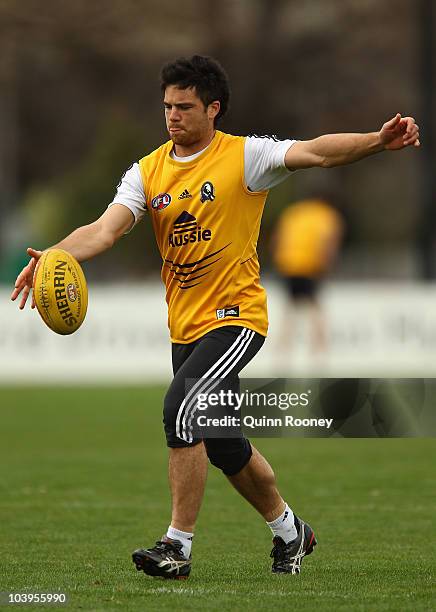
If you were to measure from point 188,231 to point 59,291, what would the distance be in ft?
2.34

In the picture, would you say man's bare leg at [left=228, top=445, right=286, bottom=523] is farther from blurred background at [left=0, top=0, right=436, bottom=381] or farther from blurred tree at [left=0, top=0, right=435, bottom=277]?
blurred tree at [left=0, top=0, right=435, bottom=277]

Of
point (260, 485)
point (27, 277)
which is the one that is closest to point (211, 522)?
point (260, 485)

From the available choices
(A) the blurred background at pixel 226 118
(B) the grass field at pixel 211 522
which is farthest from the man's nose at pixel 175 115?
(A) the blurred background at pixel 226 118

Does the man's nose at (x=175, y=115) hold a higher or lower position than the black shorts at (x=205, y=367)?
higher

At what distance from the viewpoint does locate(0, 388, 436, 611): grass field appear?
6766 millimetres

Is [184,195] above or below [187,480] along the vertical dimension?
above

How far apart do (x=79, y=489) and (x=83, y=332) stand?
973cm

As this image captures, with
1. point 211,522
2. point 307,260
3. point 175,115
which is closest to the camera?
point 175,115

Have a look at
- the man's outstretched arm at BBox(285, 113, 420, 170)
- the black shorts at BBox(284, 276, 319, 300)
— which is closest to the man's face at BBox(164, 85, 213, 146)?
the man's outstretched arm at BBox(285, 113, 420, 170)

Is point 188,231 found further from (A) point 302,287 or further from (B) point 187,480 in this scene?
(A) point 302,287

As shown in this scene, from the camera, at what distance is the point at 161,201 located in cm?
733

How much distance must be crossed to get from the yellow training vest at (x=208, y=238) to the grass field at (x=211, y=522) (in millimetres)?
1249

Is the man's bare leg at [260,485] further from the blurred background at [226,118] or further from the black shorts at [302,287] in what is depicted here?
the blurred background at [226,118]

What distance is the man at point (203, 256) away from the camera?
715 cm
